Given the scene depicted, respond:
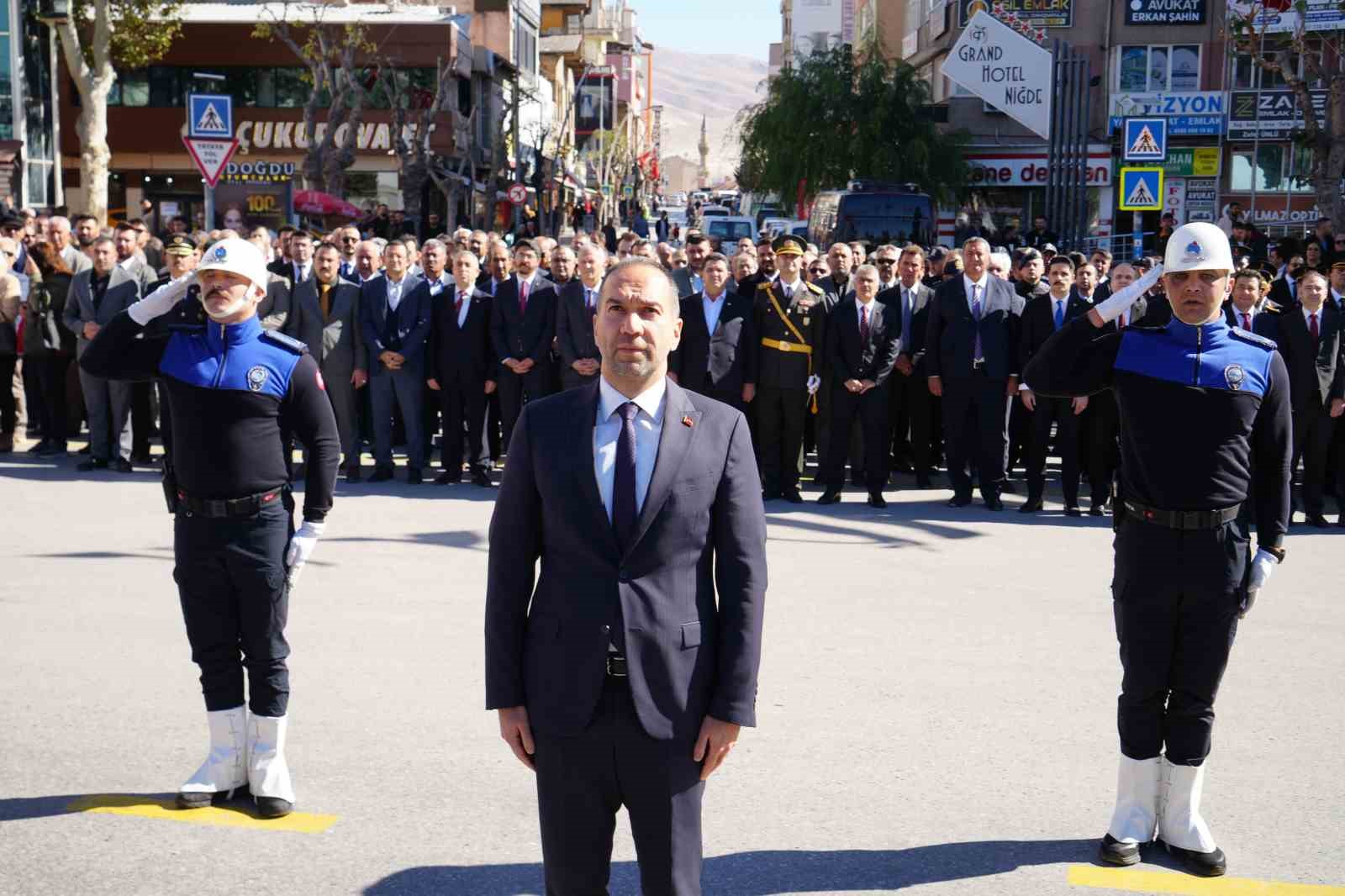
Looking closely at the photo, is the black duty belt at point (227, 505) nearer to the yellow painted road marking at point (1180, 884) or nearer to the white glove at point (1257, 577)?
the yellow painted road marking at point (1180, 884)

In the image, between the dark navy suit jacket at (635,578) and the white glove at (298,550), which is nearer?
the dark navy suit jacket at (635,578)

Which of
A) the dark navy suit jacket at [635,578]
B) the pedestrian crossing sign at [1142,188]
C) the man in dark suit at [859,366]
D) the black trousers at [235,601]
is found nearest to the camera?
the dark navy suit jacket at [635,578]

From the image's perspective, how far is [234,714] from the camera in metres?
5.55

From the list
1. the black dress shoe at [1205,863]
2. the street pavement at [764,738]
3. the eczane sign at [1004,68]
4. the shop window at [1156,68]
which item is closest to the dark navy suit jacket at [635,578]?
the street pavement at [764,738]

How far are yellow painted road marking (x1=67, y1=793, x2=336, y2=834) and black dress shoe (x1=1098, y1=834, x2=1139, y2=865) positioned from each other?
2.66 meters

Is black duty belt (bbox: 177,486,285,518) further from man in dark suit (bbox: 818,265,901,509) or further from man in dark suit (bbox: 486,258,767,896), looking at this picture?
man in dark suit (bbox: 818,265,901,509)

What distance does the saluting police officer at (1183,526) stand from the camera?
514 centimetres

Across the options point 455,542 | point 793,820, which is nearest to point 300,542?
point 793,820

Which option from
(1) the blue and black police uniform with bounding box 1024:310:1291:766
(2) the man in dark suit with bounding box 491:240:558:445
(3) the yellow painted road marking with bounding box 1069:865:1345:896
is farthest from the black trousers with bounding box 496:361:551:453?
(3) the yellow painted road marking with bounding box 1069:865:1345:896

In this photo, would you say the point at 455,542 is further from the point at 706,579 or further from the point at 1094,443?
the point at 706,579

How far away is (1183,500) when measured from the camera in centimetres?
519

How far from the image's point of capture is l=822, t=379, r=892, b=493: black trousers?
1277 cm

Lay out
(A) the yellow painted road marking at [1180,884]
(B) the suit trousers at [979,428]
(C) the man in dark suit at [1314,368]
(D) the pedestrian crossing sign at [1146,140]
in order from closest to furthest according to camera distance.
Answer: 1. (A) the yellow painted road marking at [1180,884]
2. (C) the man in dark suit at [1314,368]
3. (B) the suit trousers at [979,428]
4. (D) the pedestrian crossing sign at [1146,140]

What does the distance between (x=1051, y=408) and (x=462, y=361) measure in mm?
5150
